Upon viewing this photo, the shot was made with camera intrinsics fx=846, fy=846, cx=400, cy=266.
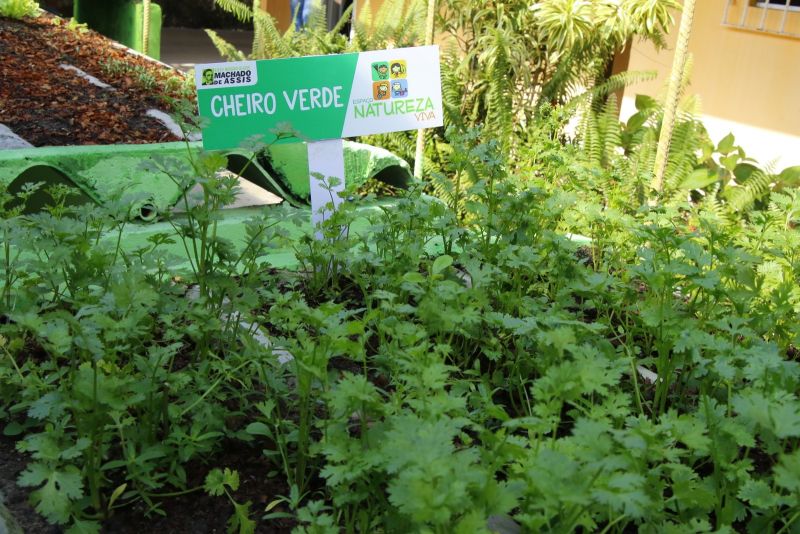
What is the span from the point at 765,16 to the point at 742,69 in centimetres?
43

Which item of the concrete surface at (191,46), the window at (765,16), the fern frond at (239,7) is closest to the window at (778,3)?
the window at (765,16)

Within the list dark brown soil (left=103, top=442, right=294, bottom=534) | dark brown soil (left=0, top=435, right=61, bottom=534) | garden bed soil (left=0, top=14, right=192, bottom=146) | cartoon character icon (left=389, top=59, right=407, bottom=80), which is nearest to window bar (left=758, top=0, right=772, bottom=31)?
cartoon character icon (left=389, top=59, right=407, bottom=80)

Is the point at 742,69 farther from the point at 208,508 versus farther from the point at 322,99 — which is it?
the point at 208,508

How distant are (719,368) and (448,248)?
137 centimetres

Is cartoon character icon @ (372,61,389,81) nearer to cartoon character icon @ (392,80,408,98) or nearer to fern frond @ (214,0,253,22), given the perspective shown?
cartoon character icon @ (392,80,408,98)

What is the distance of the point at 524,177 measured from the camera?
4.34 meters

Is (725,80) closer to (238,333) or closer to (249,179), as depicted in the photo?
(249,179)

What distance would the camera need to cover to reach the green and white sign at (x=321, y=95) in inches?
125

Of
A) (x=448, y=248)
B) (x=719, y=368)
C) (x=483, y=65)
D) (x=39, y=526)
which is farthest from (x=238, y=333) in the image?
(x=483, y=65)

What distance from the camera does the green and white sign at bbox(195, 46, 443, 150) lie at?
3.17 m

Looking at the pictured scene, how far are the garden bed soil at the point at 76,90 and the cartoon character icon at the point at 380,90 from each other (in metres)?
0.86

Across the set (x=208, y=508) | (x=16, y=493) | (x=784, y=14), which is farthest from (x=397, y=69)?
(x=784, y=14)

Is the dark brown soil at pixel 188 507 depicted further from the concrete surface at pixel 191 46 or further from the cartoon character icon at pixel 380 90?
the concrete surface at pixel 191 46

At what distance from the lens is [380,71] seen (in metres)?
3.57
